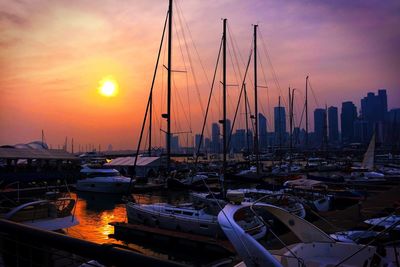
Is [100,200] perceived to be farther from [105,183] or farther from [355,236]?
[355,236]

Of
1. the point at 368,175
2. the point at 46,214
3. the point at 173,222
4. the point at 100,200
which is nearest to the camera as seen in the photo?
the point at 46,214

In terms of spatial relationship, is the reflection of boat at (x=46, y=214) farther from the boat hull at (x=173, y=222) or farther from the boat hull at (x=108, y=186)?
the boat hull at (x=108, y=186)

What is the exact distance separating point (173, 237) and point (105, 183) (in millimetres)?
25890

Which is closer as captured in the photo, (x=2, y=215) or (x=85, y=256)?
(x=85, y=256)

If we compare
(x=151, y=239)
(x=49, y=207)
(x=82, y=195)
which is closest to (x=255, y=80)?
(x=82, y=195)

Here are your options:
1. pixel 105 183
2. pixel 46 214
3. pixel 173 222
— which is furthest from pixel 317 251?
pixel 105 183

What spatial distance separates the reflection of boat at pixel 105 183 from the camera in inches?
1687

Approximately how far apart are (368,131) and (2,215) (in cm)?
12905

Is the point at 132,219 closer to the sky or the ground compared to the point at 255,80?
closer to the ground

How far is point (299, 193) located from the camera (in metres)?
28.2

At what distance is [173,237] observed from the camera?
739 inches

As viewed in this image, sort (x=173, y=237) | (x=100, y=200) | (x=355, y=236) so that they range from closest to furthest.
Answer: (x=355, y=236) → (x=173, y=237) → (x=100, y=200)

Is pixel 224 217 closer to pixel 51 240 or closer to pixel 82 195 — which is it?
pixel 51 240

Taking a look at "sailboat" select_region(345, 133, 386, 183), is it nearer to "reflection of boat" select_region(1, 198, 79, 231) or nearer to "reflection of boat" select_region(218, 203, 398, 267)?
"reflection of boat" select_region(1, 198, 79, 231)
